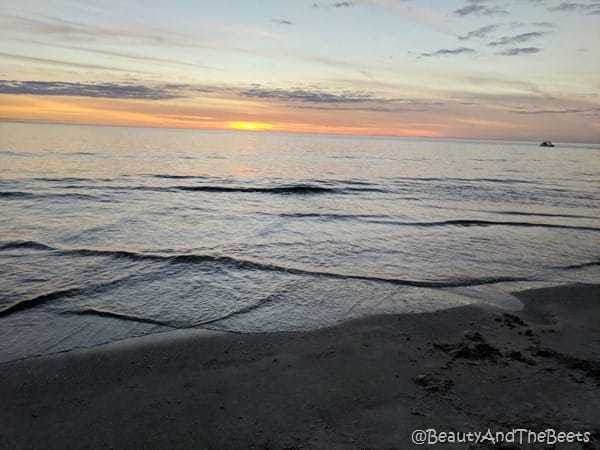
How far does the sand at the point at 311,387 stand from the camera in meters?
4.70

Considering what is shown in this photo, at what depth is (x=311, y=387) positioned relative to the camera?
5648 millimetres

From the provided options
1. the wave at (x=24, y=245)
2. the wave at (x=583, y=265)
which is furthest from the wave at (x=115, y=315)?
the wave at (x=583, y=265)

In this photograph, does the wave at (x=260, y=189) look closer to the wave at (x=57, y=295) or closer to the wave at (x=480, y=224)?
the wave at (x=480, y=224)

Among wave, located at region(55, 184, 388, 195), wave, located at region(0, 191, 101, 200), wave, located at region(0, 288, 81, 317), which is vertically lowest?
wave, located at region(0, 288, 81, 317)

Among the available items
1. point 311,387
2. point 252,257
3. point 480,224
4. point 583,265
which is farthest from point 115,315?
point 480,224

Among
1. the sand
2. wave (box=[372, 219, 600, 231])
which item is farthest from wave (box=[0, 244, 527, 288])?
wave (box=[372, 219, 600, 231])

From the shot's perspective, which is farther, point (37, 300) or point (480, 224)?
point (480, 224)

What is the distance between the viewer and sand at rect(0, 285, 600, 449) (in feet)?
15.4

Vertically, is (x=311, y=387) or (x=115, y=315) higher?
(x=311, y=387)

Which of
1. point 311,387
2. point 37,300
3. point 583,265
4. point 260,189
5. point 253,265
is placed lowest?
point 37,300

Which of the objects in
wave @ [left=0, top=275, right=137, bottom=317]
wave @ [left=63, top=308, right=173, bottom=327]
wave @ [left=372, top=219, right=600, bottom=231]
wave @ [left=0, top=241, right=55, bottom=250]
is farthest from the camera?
wave @ [left=372, top=219, right=600, bottom=231]

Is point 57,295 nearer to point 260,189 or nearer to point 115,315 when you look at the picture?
point 115,315

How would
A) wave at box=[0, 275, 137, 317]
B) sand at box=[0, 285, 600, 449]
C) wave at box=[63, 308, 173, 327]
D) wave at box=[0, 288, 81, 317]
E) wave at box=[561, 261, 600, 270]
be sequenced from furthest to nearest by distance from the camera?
wave at box=[561, 261, 600, 270] → wave at box=[0, 275, 137, 317] → wave at box=[0, 288, 81, 317] → wave at box=[63, 308, 173, 327] → sand at box=[0, 285, 600, 449]

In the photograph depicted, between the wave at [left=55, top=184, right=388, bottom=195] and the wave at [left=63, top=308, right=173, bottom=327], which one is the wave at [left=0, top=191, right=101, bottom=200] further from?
the wave at [left=63, top=308, right=173, bottom=327]
